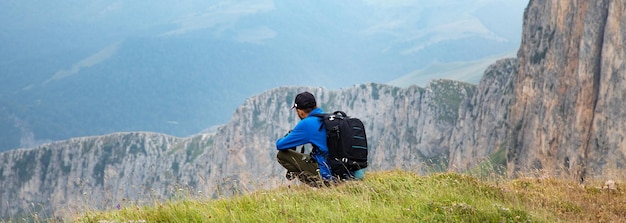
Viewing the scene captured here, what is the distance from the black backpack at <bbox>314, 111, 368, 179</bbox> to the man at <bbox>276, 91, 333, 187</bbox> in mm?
169

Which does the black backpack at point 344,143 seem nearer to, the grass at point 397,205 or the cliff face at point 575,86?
the grass at point 397,205

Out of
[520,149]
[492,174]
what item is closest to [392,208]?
[492,174]

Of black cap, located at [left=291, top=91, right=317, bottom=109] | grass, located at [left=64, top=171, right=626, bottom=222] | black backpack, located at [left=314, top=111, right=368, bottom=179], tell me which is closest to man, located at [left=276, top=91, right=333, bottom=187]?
black cap, located at [left=291, top=91, right=317, bottom=109]

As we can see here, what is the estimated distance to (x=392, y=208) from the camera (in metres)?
8.73

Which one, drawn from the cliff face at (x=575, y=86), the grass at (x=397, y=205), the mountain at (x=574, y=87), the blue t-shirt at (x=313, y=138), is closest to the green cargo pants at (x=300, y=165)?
the blue t-shirt at (x=313, y=138)

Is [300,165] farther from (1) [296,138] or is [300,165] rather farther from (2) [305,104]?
(2) [305,104]

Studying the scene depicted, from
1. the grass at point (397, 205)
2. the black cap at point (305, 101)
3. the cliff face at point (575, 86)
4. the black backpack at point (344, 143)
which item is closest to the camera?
the grass at point (397, 205)

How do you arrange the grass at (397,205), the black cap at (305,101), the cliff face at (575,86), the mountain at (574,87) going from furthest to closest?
the mountain at (574,87)
the cliff face at (575,86)
the black cap at (305,101)
the grass at (397,205)

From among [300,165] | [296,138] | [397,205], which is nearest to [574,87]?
[300,165]

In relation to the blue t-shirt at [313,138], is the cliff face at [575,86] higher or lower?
lower

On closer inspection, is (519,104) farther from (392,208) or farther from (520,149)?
(392,208)

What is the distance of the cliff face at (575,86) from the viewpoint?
372ft

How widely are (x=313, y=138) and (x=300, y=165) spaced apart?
2.58 feet

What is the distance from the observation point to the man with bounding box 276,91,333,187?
37.2 ft
